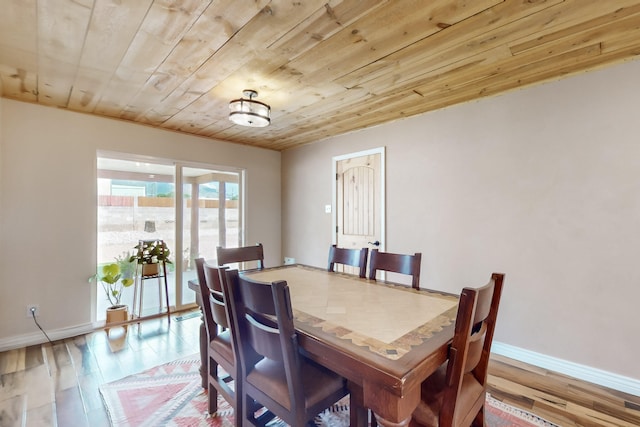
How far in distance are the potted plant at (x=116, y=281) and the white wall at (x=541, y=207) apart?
310cm

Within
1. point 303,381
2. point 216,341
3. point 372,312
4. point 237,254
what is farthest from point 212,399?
point 372,312

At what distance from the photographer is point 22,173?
2795 millimetres

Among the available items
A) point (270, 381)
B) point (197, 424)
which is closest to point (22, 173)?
point (197, 424)

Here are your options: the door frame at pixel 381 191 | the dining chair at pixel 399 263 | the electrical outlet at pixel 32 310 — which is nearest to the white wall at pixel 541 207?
the door frame at pixel 381 191

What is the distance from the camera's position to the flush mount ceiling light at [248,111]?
7.96 ft

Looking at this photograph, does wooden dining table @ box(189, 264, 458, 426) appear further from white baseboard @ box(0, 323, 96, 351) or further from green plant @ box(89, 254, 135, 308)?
white baseboard @ box(0, 323, 96, 351)

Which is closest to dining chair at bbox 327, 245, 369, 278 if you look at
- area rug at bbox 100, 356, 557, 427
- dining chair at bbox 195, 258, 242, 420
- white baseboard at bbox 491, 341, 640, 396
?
area rug at bbox 100, 356, 557, 427

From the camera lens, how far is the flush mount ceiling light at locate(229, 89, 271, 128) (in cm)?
243

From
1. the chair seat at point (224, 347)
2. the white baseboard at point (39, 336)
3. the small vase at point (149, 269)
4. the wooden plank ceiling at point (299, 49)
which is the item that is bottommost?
the white baseboard at point (39, 336)

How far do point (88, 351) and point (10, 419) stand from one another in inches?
37.1

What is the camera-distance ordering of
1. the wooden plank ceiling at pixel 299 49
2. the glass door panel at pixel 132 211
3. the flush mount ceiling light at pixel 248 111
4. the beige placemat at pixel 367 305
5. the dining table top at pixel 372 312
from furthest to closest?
the glass door panel at pixel 132 211 → the flush mount ceiling light at pixel 248 111 → the wooden plank ceiling at pixel 299 49 → the beige placemat at pixel 367 305 → the dining table top at pixel 372 312

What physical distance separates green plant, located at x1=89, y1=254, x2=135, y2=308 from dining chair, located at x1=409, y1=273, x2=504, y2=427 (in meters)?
3.25

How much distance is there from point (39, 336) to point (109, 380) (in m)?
1.31

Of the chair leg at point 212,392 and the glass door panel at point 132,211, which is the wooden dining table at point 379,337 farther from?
the glass door panel at point 132,211
